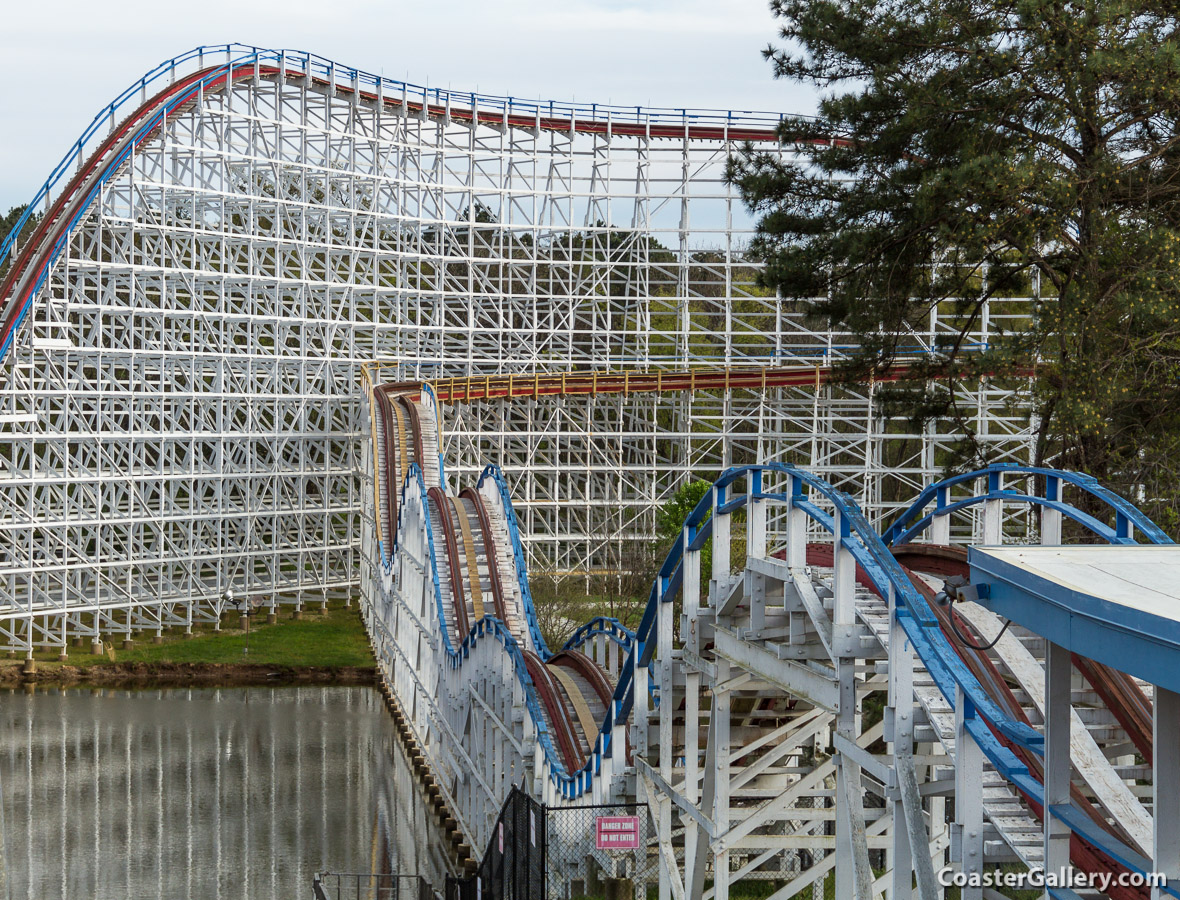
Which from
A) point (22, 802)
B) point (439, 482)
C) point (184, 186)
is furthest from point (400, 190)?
point (22, 802)

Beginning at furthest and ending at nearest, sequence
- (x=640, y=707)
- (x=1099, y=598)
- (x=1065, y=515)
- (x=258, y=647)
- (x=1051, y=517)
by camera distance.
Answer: (x=258, y=647), (x=640, y=707), (x=1051, y=517), (x=1065, y=515), (x=1099, y=598)

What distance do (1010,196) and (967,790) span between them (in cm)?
783

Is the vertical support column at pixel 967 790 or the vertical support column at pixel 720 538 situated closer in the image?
the vertical support column at pixel 967 790

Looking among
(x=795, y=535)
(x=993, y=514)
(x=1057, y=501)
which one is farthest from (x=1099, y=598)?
(x=993, y=514)

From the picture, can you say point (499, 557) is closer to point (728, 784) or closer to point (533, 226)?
point (728, 784)

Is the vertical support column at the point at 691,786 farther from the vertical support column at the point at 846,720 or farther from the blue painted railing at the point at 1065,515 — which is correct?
the vertical support column at the point at 846,720

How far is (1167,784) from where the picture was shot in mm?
3480

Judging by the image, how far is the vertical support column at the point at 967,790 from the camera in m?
5.11

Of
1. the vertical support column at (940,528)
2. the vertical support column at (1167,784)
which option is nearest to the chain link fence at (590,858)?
the vertical support column at (940,528)

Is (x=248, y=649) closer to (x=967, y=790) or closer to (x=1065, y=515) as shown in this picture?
(x=1065, y=515)

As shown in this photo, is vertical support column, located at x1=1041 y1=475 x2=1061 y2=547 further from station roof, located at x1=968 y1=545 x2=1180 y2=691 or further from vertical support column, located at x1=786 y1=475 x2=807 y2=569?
station roof, located at x1=968 y1=545 x2=1180 y2=691

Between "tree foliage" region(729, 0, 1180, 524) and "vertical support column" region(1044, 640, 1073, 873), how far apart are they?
25.1ft

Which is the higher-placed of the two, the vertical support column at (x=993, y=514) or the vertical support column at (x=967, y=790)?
the vertical support column at (x=993, y=514)

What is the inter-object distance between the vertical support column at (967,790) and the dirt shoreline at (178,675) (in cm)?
1744
